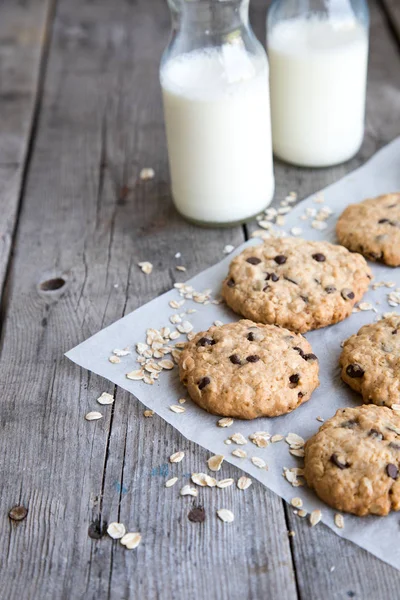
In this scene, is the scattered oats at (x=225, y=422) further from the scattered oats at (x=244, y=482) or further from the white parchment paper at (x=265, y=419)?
the scattered oats at (x=244, y=482)

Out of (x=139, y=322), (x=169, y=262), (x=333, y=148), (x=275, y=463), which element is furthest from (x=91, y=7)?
(x=275, y=463)

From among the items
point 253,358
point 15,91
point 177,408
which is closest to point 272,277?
point 253,358

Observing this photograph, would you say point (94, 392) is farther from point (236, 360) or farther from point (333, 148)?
point (333, 148)

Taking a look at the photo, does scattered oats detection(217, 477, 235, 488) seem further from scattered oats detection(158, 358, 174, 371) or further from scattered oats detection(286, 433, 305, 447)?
scattered oats detection(158, 358, 174, 371)

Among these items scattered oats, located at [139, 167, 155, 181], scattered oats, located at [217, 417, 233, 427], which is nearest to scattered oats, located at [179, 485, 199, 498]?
scattered oats, located at [217, 417, 233, 427]

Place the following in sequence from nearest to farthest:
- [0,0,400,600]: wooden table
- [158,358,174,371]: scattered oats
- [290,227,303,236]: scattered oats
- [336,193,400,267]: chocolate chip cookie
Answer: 1. [0,0,400,600]: wooden table
2. [158,358,174,371]: scattered oats
3. [336,193,400,267]: chocolate chip cookie
4. [290,227,303,236]: scattered oats

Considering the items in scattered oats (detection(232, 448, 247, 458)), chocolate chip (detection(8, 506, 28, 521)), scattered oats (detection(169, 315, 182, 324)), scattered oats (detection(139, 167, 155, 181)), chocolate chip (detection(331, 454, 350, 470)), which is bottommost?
scattered oats (detection(139, 167, 155, 181))
